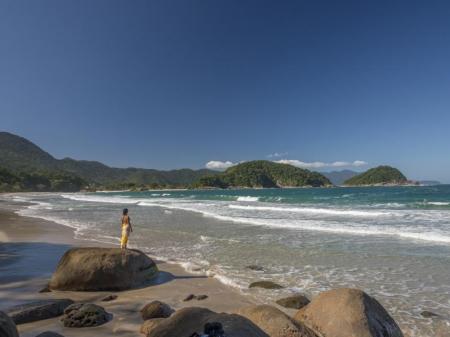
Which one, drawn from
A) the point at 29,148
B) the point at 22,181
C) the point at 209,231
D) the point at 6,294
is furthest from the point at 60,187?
the point at 6,294

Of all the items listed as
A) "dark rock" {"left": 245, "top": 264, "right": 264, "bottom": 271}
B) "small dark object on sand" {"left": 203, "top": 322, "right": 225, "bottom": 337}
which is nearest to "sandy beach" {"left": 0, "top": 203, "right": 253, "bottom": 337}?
"dark rock" {"left": 245, "top": 264, "right": 264, "bottom": 271}

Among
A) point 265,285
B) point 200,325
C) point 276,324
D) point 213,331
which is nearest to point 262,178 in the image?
point 265,285

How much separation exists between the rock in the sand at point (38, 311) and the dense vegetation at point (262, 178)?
515 ft

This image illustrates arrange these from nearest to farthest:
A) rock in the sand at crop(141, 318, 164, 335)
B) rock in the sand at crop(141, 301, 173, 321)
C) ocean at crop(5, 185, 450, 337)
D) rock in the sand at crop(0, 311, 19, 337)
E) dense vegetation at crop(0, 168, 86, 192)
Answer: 1. rock in the sand at crop(0, 311, 19, 337)
2. rock in the sand at crop(141, 318, 164, 335)
3. rock in the sand at crop(141, 301, 173, 321)
4. ocean at crop(5, 185, 450, 337)
5. dense vegetation at crop(0, 168, 86, 192)

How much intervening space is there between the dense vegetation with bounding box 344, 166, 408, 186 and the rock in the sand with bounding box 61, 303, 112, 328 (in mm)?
175923

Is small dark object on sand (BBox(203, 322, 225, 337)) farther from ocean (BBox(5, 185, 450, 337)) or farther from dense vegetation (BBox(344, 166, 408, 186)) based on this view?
dense vegetation (BBox(344, 166, 408, 186))

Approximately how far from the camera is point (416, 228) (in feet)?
59.6

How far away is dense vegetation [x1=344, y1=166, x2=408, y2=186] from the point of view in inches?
6526

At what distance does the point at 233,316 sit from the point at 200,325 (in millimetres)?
434

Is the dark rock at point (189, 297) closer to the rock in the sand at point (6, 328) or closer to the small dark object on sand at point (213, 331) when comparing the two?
the rock in the sand at point (6, 328)

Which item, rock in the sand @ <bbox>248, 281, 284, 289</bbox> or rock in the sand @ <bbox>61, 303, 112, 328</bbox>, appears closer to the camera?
rock in the sand @ <bbox>61, 303, 112, 328</bbox>

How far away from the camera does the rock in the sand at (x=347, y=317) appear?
4758 millimetres

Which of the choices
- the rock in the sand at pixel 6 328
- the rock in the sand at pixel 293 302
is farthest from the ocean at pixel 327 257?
the rock in the sand at pixel 6 328

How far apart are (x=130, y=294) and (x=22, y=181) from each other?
130 meters
